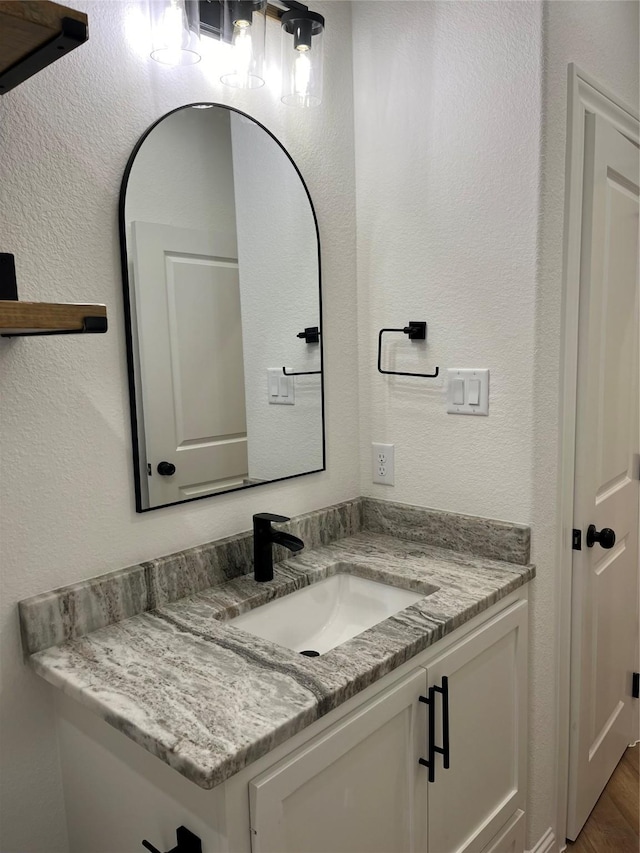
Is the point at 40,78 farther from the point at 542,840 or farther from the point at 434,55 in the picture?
the point at 542,840

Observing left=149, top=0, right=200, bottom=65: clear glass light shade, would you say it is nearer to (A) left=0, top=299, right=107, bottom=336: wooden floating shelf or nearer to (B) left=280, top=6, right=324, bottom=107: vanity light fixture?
(B) left=280, top=6, right=324, bottom=107: vanity light fixture

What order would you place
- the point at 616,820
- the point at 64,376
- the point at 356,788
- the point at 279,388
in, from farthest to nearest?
the point at 616,820, the point at 279,388, the point at 64,376, the point at 356,788

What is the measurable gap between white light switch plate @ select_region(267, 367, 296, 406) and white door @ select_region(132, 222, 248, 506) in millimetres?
101

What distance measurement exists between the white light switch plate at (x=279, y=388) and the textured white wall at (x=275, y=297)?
0.04ft

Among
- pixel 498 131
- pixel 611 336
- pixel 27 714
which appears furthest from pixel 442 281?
pixel 27 714

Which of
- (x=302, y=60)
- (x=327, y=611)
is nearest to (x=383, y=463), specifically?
(x=327, y=611)

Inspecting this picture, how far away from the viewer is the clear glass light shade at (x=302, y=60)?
151 cm

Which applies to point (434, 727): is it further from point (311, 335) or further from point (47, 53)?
point (47, 53)

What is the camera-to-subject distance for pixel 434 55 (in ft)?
5.24

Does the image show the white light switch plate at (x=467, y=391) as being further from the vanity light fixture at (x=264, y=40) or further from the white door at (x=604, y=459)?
the vanity light fixture at (x=264, y=40)

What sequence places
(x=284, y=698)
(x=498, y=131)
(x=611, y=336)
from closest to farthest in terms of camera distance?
(x=284, y=698) → (x=498, y=131) → (x=611, y=336)

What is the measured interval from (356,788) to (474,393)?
0.95m

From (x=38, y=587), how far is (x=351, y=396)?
100 cm

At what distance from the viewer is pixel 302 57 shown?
153 centimetres
